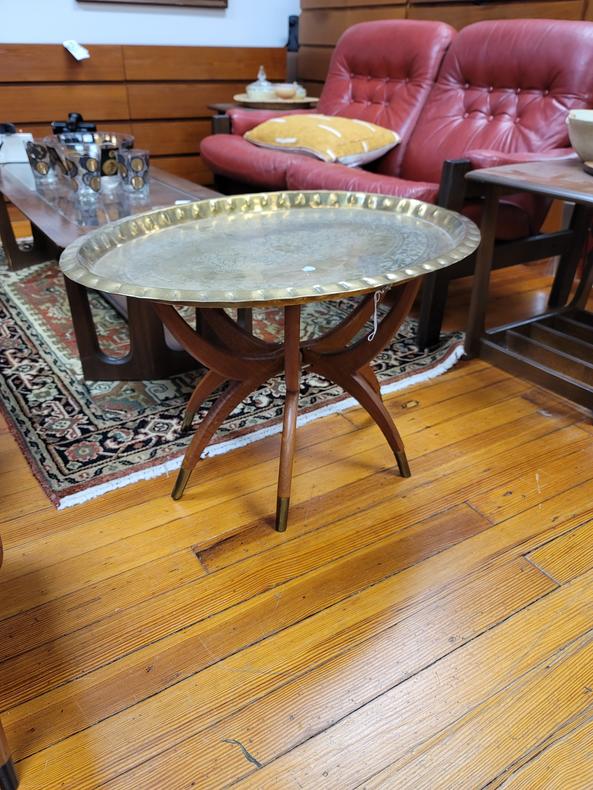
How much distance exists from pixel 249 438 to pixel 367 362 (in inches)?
16.4

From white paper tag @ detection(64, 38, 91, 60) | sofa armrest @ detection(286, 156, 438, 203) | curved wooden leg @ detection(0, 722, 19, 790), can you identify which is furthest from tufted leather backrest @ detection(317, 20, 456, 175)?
curved wooden leg @ detection(0, 722, 19, 790)

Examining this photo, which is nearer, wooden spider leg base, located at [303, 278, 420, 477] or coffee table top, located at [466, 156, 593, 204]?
wooden spider leg base, located at [303, 278, 420, 477]

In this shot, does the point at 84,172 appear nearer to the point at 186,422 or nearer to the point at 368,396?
the point at 186,422

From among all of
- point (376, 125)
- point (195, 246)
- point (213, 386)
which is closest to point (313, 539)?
point (213, 386)

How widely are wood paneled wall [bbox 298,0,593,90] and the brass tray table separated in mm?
1699

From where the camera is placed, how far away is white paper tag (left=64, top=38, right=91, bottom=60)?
339 centimetres

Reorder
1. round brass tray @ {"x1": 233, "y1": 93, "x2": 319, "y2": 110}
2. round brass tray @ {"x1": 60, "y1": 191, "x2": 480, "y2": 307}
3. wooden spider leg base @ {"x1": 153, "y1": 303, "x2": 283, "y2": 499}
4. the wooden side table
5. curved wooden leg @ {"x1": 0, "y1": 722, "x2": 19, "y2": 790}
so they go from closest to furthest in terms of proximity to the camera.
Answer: curved wooden leg @ {"x1": 0, "y1": 722, "x2": 19, "y2": 790} → round brass tray @ {"x1": 60, "y1": 191, "x2": 480, "y2": 307} → wooden spider leg base @ {"x1": 153, "y1": 303, "x2": 283, "y2": 499} → the wooden side table → round brass tray @ {"x1": 233, "y1": 93, "x2": 319, "y2": 110}

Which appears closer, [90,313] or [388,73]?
[90,313]

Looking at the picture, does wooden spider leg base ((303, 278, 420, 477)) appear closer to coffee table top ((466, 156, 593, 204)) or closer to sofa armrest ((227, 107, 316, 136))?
coffee table top ((466, 156, 593, 204))

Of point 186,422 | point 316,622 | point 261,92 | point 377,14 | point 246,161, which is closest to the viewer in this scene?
point 316,622

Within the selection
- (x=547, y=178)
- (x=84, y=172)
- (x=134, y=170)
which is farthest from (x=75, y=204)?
(x=547, y=178)

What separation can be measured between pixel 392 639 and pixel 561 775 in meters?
0.30

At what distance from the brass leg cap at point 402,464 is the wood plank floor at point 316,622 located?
2 centimetres

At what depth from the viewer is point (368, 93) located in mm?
2816
